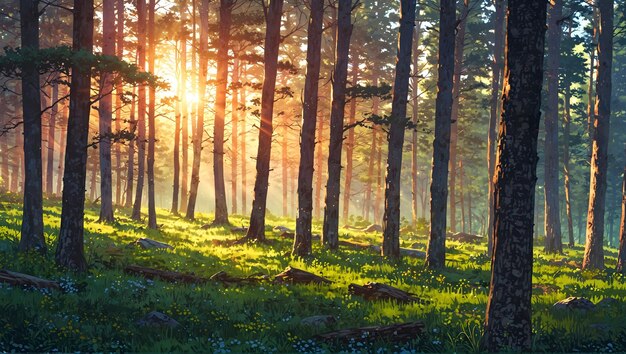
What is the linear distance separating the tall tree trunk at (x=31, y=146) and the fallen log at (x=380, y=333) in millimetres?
8219

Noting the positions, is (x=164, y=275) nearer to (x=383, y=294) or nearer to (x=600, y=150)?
(x=383, y=294)

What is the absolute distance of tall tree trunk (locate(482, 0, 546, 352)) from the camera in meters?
6.93

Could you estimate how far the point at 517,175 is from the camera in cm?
694

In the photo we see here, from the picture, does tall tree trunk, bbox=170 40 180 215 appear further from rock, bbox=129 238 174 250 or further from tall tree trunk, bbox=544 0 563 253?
tall tree trunk, bbox=544 0 563 253

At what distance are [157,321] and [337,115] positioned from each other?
12746mm

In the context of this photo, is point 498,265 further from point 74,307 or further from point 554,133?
point 554,133

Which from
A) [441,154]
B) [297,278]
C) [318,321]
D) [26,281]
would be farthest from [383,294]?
[441,154]

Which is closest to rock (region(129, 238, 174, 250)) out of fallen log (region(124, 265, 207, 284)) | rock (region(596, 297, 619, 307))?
fallen log (region(124, 265, 207, 284))

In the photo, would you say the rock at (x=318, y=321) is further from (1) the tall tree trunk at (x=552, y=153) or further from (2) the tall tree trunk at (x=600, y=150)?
(1) the tall tree trunk at (x=552, y=153)

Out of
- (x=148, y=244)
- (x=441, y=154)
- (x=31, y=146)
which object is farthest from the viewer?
(x=441, y=154)

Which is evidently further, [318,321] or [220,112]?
[220,112]

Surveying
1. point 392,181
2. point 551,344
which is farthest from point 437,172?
point 551,344

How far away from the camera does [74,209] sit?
11492 millimetres

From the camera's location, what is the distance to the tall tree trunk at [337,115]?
64.0 ft
